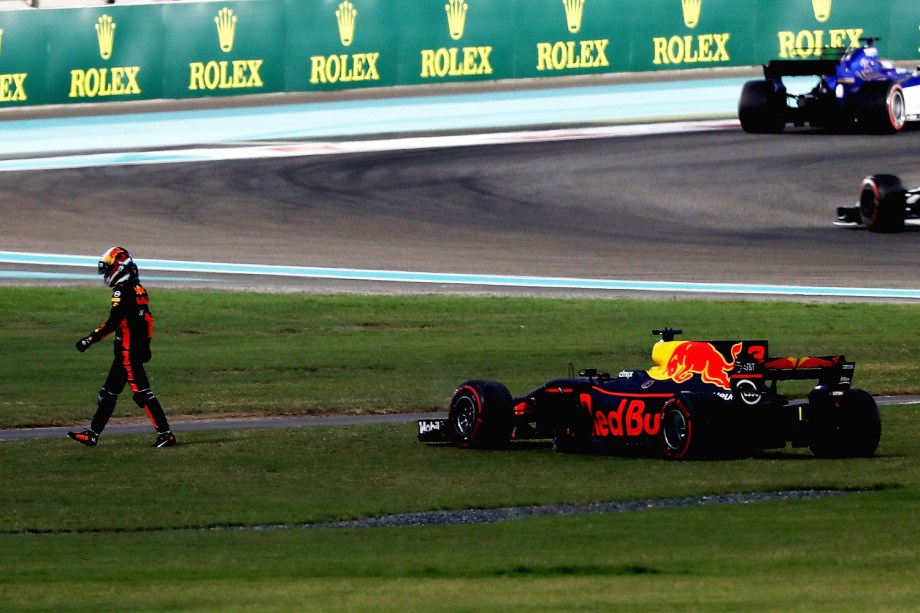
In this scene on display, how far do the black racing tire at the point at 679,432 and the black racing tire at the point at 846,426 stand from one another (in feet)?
3.33

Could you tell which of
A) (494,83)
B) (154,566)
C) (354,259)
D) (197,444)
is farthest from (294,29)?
(154,566)

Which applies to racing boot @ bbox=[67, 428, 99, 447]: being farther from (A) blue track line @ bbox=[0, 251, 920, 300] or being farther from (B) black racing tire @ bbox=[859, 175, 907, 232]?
(B) black racing tire @ bbox=[859, 175, 907, 232]

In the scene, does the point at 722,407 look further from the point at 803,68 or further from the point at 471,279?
the point at 803,68

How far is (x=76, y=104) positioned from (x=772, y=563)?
40.5 meters

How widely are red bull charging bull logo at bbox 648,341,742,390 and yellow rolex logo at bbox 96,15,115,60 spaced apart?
34310 mm

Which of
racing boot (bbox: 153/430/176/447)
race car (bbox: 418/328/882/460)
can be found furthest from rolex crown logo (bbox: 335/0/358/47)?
race car (bbox: 418/328/882/460)

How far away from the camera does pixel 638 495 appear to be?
45.9 ft

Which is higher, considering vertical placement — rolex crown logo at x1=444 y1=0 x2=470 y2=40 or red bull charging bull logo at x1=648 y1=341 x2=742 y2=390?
rolex crown logo at x1=444 y1=0 x2=470 y2=40

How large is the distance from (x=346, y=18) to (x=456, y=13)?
9.41 feet

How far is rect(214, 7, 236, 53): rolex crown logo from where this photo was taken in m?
48.9

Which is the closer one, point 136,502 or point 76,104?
point 136,502

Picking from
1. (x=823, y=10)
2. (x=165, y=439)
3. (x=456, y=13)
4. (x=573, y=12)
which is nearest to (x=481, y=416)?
(x=165, y=439)

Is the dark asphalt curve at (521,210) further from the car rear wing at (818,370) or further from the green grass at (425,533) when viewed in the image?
the car rear wing at (818,370)

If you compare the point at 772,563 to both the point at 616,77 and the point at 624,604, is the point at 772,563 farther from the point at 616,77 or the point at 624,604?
the point at 616,77
